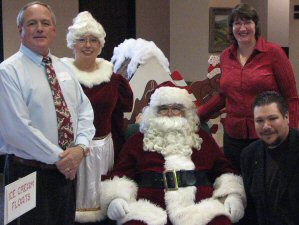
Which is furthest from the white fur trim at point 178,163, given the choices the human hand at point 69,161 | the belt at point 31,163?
the belt at point 31,163

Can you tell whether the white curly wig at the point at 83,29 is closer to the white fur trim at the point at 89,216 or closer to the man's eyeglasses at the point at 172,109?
the man's eyeglasses at the point at 172,109

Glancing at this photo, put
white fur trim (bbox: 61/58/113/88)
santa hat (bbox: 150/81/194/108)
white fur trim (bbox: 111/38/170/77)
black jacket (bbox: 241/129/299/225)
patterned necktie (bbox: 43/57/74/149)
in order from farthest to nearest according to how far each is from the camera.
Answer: white fur trim (bbox: 111/38/170/77)
santa hat (bbox: 150/81/194/108)
white fur trim (bbox: 61/58/113/88)
black jacket (bbox: 241/129/299/225)
patterned necktie (bbox: 43/57/74/149)

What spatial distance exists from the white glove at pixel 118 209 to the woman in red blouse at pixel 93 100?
23cm

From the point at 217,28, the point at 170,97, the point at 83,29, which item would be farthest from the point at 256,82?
the point at 217,28

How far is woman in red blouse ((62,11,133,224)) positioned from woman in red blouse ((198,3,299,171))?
2.37 feet

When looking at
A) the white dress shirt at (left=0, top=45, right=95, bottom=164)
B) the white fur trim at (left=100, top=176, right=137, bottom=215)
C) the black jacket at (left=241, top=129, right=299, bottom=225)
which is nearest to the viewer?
the white dress shirt at (left=0, top=45, right=95, bottom=164)

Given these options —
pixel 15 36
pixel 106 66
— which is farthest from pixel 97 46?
pixel 15 36

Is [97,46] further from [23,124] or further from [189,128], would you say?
[23,124]

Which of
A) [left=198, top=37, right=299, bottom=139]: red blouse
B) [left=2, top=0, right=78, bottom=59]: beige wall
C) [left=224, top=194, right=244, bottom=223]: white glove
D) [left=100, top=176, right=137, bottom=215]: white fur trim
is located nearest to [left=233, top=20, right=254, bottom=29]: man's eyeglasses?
[left=198, top=37, right=299, bottom=139]: red blouse

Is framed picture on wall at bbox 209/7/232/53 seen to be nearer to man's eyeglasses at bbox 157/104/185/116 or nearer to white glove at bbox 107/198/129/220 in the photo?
man's eyeglasses at bbox 157/104/185/116

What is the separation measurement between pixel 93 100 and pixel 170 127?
49cm

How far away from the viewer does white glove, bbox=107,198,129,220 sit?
2.53 meters

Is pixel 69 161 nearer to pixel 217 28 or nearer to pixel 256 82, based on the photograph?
pixel 256 82

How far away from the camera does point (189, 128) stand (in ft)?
9.48
